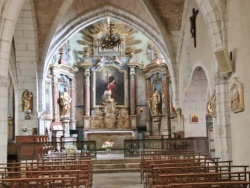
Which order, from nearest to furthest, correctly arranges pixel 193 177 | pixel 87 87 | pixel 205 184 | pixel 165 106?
1. pixel 205 184
2. pixel 193 177
3. pixel 165 106
4. pixel 87 87

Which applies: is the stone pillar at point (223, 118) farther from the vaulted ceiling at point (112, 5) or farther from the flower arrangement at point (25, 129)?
A: the flower arrangement at point (25, 129)

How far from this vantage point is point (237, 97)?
956cm

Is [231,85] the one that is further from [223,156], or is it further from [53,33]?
[53,33]

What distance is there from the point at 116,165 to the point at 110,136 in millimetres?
10119

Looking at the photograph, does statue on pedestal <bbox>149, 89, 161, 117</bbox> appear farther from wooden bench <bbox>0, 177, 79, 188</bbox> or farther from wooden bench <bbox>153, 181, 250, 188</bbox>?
wooden bench <bbox>153, 181, 250, 188</bbox>

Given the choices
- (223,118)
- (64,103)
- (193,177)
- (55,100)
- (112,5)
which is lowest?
(193,177)

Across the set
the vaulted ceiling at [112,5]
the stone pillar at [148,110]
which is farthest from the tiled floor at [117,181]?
the stone pillar at [148,110]

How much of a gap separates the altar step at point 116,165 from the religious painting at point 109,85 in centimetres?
1066

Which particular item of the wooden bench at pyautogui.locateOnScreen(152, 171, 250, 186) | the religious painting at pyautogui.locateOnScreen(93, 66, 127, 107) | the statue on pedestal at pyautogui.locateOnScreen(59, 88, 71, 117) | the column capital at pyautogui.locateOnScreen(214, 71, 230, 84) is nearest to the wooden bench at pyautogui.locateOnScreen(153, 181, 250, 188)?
the wooden bench at pyautogui.locateOnScreen(152, 171, 250, 186)

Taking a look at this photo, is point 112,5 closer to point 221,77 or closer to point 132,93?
point 132,93

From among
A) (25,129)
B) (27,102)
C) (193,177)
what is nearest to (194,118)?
(25,129)

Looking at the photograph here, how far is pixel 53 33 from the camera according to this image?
18.2 metres

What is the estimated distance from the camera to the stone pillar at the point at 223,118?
10555mm

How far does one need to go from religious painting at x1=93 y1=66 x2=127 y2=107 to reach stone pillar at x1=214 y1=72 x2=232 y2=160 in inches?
605
